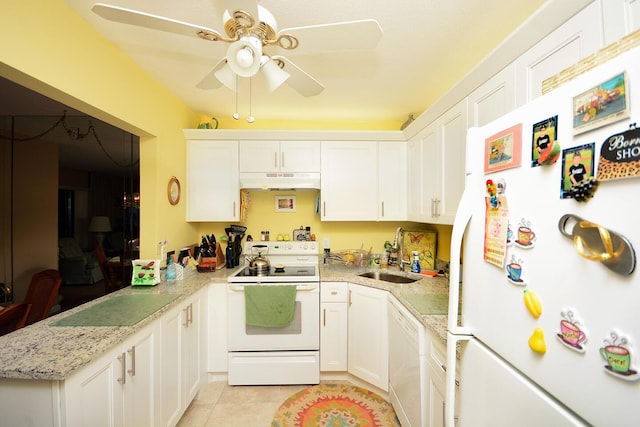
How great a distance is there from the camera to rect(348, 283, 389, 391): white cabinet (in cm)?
204

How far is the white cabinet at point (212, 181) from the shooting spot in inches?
105

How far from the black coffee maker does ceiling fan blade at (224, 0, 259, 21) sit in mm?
2001

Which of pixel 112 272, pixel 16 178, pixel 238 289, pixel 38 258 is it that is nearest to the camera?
pixel 16 178

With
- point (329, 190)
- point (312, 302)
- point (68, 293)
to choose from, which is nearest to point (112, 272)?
point (68, 293)

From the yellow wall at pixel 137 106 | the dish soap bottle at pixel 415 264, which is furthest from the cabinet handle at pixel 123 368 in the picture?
the dish soap bottle at pixel 415 264

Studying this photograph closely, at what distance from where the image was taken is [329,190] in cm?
270

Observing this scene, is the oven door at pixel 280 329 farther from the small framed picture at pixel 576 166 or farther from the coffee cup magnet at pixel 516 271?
the small framed picture at pixel 576 166

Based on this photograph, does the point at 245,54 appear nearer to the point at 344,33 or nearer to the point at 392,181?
the point at 344,33

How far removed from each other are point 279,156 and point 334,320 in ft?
5.44

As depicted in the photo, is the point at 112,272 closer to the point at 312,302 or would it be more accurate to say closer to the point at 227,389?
the point at 227,389

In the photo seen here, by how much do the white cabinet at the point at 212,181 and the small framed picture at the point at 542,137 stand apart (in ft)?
8.04

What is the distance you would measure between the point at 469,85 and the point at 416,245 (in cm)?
156

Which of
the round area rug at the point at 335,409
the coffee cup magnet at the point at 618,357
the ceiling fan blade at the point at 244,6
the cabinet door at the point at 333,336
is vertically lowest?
the round area rug at the point at 335,409

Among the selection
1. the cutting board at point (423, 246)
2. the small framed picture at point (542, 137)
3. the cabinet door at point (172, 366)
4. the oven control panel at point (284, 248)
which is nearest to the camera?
the small framed picture at point (542, 137)
